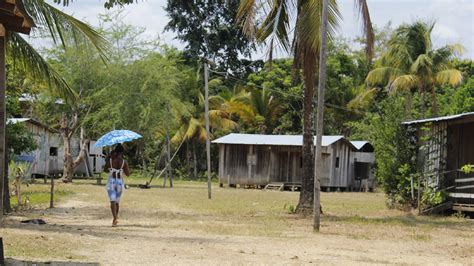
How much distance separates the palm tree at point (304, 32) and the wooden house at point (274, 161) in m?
18.1

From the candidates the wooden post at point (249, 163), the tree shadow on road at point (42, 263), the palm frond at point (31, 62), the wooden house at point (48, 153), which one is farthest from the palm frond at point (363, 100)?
the tree shadow on road at point (42, 263)

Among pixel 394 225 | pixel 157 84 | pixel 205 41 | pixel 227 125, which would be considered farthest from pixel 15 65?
pixel 205 41

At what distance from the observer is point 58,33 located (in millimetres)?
12703

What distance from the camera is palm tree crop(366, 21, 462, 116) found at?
34938 millimetres

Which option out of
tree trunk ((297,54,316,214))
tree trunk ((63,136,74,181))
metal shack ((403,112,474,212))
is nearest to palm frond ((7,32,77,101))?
tree trunk ((297,54,316,214))

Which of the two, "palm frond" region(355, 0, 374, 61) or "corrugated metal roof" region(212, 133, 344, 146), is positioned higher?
"palm frond" region(355, 0, 374, 61)

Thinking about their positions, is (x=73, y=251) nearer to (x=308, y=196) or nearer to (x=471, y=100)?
(x=308, y=196)

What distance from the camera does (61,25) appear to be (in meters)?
12.8

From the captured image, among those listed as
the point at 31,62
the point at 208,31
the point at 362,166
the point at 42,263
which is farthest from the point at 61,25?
the point at 208,31

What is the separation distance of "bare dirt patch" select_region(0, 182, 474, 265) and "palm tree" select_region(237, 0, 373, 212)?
1.79 m

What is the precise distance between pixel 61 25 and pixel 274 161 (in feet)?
84.6

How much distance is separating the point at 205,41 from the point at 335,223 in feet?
113

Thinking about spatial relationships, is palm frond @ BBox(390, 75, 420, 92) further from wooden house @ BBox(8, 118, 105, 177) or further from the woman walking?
the woman walking

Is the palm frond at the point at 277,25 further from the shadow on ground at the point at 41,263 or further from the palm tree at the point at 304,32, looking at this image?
the shadow on ground at the point at 41,263
